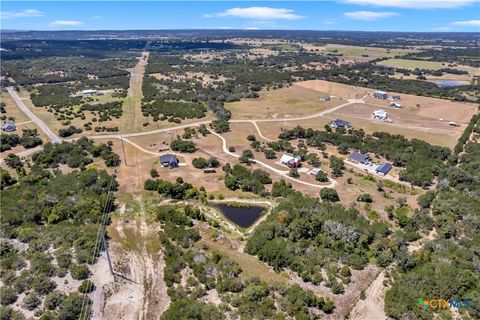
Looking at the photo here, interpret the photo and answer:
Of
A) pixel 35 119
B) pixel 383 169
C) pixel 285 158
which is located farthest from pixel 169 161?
pixel 35 119

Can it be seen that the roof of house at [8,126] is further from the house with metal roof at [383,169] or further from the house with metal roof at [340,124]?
the house with metal roof at [383,169]

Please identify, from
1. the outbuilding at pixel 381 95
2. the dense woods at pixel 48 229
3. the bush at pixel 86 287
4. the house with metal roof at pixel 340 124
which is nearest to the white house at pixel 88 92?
the dense woods at pixel 48 229

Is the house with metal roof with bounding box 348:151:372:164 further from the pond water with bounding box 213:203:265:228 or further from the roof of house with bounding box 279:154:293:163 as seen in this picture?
the pond water with bounding box 213:203:265:228

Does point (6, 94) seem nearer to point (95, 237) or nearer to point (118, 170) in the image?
point (118, 170)

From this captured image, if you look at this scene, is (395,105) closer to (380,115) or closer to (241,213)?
(380,115)

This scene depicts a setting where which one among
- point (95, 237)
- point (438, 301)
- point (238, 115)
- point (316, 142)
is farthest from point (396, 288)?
point (238, 115)
